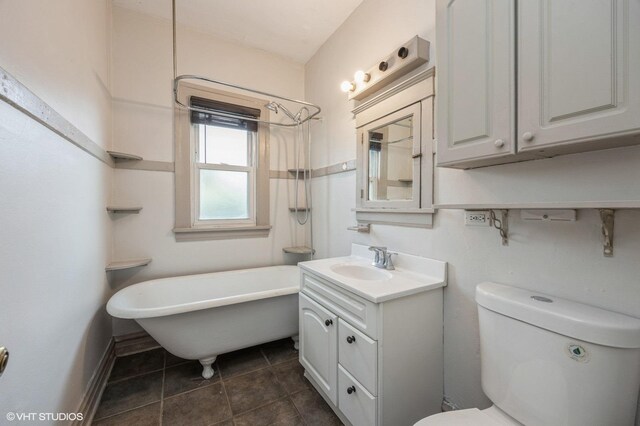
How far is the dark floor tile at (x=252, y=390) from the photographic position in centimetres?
154

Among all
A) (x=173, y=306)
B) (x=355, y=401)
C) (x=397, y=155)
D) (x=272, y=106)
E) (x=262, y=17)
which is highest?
(x=262, y=17)

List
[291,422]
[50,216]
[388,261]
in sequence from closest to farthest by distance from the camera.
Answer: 1. [50,216]
2. [291,422]
3. [388,261]

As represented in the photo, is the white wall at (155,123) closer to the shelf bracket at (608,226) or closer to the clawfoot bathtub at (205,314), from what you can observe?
the clawfoot bathtub at (205,314)

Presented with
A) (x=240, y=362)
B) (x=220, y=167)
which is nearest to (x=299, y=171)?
(x=220, y=167)

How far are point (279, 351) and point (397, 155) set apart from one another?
5.84 ft

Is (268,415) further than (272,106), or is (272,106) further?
(272,106)

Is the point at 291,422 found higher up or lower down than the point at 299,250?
lower down

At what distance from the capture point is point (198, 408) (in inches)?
59.2

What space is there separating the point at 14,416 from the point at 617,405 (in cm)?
183

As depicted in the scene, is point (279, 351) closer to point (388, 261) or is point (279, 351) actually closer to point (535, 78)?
point (388, 261)

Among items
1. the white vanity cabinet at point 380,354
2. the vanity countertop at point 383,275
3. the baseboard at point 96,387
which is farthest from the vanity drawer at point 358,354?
the baseboard at point 96,387

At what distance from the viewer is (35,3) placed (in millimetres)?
983

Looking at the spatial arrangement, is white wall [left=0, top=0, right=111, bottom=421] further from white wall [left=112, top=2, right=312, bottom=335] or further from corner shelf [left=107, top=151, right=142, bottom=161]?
white wall [left=112, top=2, right=312, bottom=335]

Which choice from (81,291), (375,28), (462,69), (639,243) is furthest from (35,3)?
(639,243)
